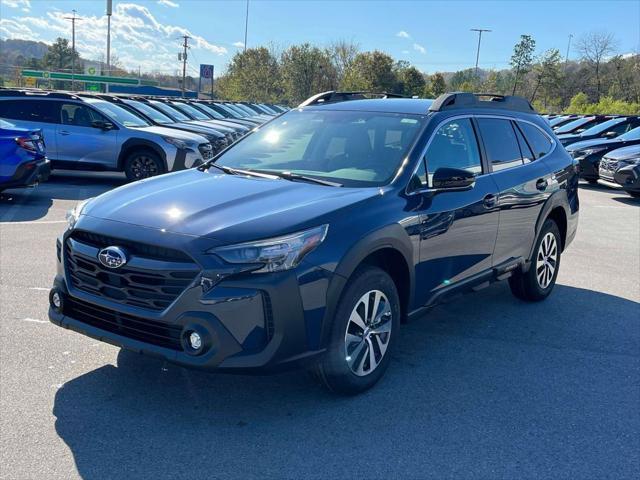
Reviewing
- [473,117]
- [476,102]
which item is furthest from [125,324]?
[476,102]

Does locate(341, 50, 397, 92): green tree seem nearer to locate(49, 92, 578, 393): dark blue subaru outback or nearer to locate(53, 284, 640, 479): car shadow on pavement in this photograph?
locate(49, 92, 578, 393): dark blue subaru outback

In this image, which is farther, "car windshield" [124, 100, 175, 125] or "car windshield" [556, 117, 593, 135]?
"car windshield" [556, 117, 593, 135]

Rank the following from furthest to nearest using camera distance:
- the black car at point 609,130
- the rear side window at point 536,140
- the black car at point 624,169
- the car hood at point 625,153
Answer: the black car at point 609,130 → the car hood at point 625,153 → the black car at point 624,169 → the rear side window at point 536,140

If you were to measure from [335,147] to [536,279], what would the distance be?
257cm

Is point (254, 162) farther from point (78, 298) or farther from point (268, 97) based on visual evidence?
point (268, 97)

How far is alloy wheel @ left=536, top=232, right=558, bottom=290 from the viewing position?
238 inches

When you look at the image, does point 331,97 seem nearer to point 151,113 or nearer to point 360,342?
point 360,342

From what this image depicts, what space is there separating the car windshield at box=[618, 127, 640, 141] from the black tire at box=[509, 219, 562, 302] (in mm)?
12599

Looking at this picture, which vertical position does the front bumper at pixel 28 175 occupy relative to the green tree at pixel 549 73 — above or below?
below

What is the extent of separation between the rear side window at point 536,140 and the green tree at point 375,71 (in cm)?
5766

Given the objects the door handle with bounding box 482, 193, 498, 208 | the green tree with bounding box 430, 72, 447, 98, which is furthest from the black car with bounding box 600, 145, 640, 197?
the green tree with bounding box 430, 72, 447, 98

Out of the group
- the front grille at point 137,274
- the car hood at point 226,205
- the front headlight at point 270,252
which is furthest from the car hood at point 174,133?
the front headlight at point 270,252

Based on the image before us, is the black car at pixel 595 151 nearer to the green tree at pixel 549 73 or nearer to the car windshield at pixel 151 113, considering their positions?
the car windshield at pixel 151 113

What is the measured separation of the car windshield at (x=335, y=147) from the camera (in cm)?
436
